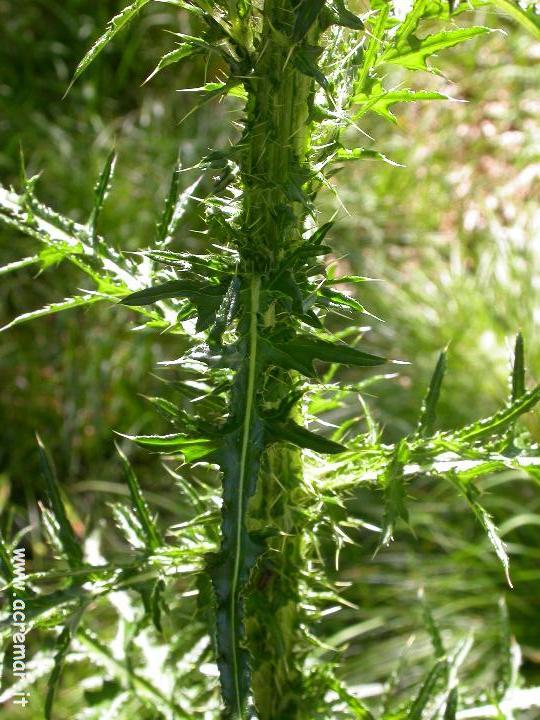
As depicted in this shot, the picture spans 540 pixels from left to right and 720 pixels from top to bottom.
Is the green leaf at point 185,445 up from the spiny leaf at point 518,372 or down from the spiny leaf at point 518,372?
down

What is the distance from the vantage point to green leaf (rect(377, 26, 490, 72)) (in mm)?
659

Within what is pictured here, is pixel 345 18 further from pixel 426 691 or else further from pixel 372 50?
pixel 426 691

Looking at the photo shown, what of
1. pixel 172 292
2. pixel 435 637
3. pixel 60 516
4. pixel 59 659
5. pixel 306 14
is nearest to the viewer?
pixel 306 14

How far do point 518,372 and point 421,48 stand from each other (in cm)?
36

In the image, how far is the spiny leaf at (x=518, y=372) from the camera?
85cm

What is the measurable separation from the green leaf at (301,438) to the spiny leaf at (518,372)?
0.27 metres

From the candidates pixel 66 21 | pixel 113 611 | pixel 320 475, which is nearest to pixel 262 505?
pixel 320 475

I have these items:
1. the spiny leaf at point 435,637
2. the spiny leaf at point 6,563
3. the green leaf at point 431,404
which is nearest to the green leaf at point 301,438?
the green leaf at point 431,404

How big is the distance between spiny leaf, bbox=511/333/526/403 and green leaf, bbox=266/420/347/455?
0.27 m

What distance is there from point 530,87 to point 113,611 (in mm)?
3180

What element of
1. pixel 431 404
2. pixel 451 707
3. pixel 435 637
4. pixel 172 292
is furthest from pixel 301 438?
pixel 435 637

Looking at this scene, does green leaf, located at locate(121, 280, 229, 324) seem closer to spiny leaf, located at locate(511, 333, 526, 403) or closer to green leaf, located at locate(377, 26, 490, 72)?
green leaf, located at locate(377, 26, 490, 72)

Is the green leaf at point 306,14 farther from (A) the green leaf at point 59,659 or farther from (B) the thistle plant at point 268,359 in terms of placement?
(A) the green leaf at point 59,659

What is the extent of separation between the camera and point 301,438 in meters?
0.66
